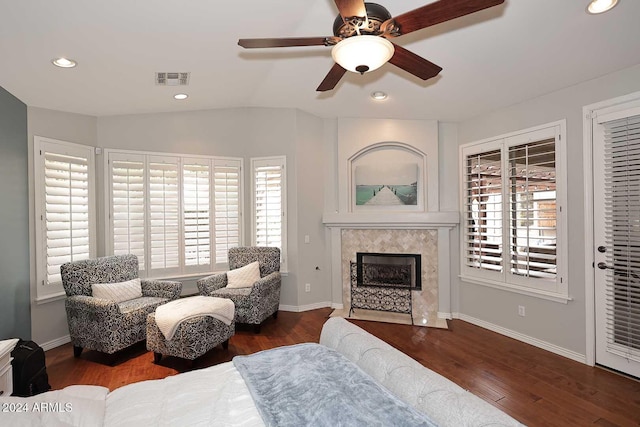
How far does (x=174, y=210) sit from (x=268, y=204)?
1275 mm

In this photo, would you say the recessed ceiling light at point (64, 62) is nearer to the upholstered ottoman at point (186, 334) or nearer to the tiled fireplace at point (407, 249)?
the upholstered ottoman at point (186, 334)

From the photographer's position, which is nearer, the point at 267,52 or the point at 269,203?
the point at 267,52

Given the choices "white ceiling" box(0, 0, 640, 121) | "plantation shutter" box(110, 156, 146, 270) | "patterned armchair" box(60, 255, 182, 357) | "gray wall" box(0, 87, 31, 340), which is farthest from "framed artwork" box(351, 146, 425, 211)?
"gray wall" box(0, 87, 31, 340)

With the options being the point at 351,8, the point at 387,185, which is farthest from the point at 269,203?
the point at 351,8

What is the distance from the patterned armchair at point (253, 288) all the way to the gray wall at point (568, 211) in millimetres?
2667

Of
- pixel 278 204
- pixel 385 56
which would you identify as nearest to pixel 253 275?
pixel 278 204

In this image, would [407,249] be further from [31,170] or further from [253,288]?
[31,170]

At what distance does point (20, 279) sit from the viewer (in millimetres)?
3268

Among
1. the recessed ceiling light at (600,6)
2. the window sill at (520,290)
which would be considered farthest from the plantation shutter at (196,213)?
the recessed ceiling light at (600,6)

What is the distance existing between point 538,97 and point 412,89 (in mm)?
1319

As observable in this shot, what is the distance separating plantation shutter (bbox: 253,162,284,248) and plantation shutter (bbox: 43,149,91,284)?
2.08 metres

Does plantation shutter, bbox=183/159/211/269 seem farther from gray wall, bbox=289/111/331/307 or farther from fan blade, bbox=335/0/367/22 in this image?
fan blade, bbox=335/0/367/22

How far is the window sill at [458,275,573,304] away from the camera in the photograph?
3.35 m

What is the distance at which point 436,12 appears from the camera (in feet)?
5.30
